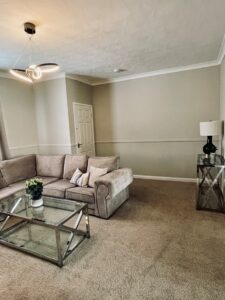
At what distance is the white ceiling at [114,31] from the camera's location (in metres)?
2.00

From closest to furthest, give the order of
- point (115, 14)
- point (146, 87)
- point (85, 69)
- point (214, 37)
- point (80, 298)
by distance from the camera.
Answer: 1. point (80, 298)
2. point (115, 14)
3. point (214, 37)
4. point (85, 69)
5. point (146, 87)

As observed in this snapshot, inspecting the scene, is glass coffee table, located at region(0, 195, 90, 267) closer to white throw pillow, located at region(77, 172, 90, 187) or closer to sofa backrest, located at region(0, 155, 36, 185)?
white throw pillow, located at region(77, 172, 90, 187)

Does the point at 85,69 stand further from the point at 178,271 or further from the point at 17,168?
the point at 178,271

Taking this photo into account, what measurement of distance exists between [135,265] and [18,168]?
2.99 meters

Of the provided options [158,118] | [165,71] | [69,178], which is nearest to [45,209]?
[69,178]

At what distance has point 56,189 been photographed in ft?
10.8

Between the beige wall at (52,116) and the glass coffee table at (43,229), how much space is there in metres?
2.05

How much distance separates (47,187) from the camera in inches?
134

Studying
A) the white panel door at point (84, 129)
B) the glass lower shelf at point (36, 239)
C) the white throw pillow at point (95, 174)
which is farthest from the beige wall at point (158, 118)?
the glass lower shelf at point (36, 239)

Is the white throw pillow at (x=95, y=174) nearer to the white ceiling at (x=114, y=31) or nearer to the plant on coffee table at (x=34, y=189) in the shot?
the plant on coffee table at (x=34, y=189)

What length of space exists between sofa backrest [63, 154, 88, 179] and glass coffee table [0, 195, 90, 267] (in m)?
1.04

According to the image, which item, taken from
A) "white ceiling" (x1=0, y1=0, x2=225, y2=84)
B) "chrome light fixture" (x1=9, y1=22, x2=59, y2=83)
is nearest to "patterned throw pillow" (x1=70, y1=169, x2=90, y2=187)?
"chrome light fixture" (x1=9, y1=22, x2=59, y2=83)

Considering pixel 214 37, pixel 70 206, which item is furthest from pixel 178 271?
pixel 214 37

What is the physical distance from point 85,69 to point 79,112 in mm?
1129
